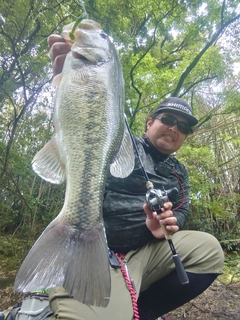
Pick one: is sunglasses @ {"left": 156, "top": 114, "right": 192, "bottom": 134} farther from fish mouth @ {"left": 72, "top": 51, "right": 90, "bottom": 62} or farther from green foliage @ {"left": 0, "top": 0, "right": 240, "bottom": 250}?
green foliage @ {"left": 0, "top": 0, "right": 240, "bottom": 250}

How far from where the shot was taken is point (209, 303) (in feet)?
13.1

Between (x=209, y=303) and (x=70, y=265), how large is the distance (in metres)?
3.44

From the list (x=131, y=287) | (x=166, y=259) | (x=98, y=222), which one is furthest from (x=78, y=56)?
(x=166, y=259)

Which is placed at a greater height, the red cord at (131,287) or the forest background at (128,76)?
the forest background at (128,76)

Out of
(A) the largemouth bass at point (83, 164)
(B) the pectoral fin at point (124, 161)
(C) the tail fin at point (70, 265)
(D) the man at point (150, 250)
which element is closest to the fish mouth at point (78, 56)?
(A) the largemouth bass at point (83, 164)

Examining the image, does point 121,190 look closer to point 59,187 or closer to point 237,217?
point 59,187

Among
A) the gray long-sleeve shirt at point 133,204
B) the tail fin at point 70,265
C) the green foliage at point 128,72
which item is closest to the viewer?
the tail fin at point 70,265

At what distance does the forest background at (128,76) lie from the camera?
16.1 ft

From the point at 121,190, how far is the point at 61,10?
4.24 m

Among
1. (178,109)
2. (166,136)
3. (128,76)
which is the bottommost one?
(166,136)

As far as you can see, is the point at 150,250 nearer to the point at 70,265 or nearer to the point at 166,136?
the point at 166,136

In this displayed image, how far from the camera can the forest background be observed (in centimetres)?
491

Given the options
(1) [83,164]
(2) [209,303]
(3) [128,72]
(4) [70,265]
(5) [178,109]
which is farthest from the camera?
(3) [128,72]

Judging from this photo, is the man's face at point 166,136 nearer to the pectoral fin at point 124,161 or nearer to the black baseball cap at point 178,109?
the black baseball cap at point 178,109
